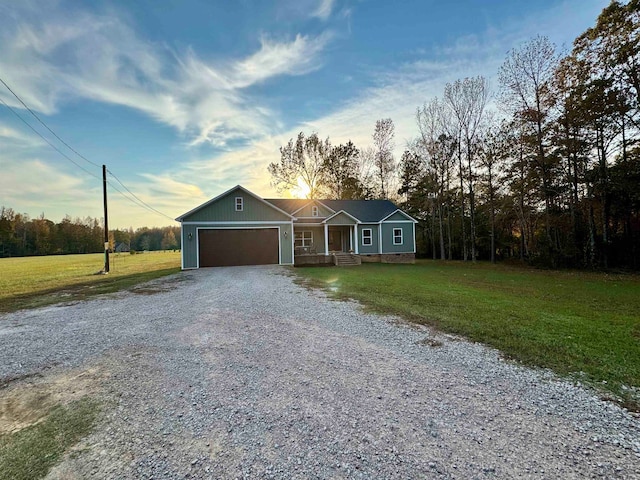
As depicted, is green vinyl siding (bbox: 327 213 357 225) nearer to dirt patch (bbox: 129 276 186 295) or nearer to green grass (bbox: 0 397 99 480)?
dirt patch (bbox: 129 276 186 295)

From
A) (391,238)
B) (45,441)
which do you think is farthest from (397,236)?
(45,441)

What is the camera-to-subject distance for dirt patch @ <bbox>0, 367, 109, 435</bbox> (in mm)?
2805

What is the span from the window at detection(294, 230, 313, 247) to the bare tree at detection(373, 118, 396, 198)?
13.5m

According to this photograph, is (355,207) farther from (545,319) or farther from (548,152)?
(545,319)

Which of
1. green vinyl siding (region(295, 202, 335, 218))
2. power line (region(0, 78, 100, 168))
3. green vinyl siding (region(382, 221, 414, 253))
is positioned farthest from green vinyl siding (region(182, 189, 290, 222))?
green vinyl siding (region(382, 221, 414, 253))

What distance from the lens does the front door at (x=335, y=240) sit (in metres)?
22.4

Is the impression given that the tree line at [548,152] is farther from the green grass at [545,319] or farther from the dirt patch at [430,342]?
the dirt patch at [430,342]

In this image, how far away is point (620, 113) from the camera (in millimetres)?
14977

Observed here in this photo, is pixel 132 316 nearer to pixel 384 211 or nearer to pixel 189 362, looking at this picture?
pixel 189 362

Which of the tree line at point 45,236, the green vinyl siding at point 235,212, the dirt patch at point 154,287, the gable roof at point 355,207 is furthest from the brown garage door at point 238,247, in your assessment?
the tree line at point 45,236

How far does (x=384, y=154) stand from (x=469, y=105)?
9.34 m

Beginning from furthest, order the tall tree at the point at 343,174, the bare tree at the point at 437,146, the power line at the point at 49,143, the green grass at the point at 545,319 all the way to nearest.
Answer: the tall tree at the point at 343,174
the bare tree at the point at 437,146
the power line at the point at 49,143
the green grass at the point at 545,319

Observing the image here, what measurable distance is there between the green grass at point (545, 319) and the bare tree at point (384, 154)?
849 inches

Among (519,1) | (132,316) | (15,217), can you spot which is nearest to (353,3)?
(519,1)
